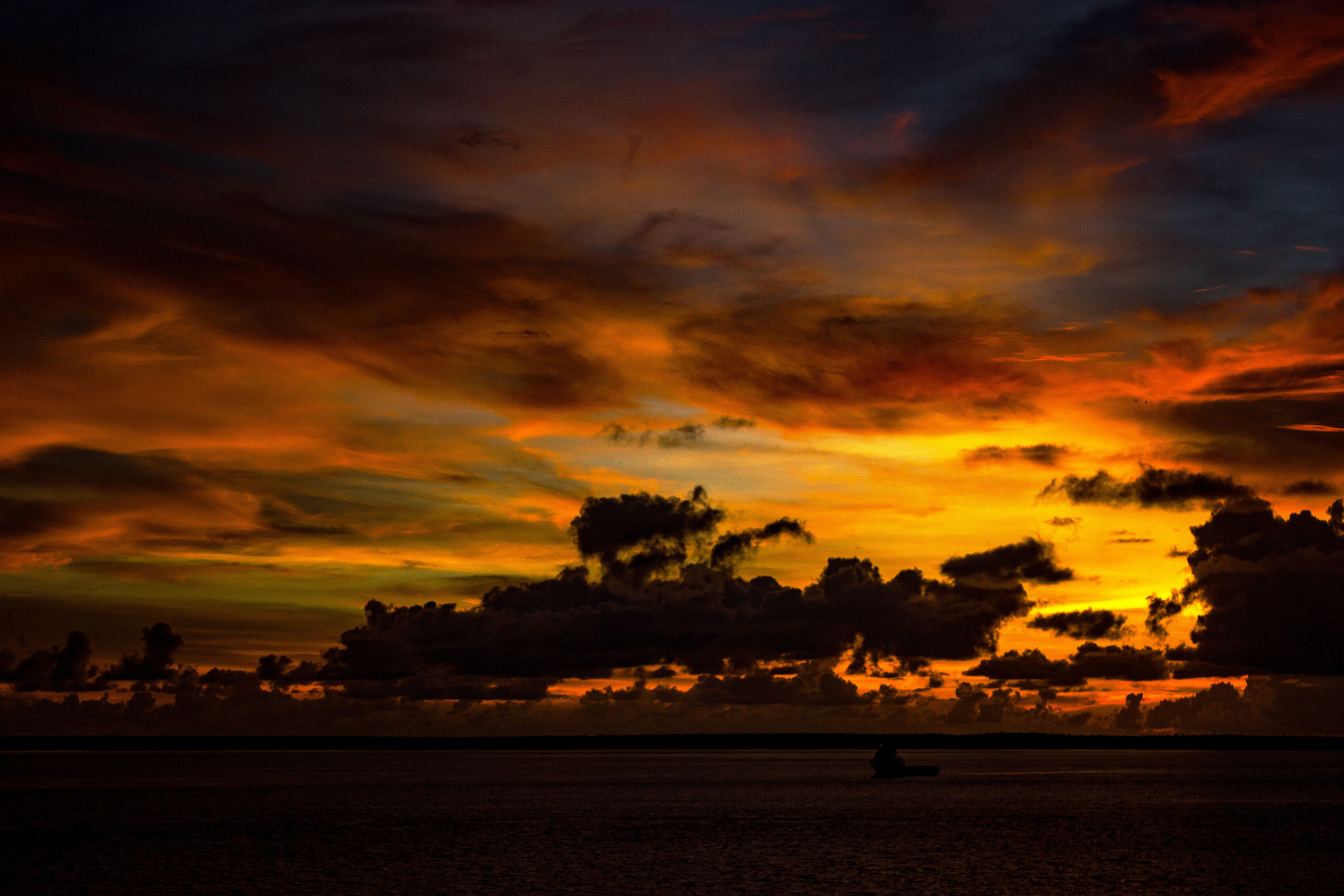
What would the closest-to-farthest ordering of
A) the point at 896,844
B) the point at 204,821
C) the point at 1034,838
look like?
1. the point at 896,844
2. the point at 1034,838
3. the point at 204,821

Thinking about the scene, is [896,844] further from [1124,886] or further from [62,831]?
[62,831]

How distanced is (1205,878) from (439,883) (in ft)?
219

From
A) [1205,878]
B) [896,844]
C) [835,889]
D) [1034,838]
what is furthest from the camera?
[1034,838]

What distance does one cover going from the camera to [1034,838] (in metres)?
140

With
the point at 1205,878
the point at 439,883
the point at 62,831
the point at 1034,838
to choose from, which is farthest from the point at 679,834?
the point at 62,831

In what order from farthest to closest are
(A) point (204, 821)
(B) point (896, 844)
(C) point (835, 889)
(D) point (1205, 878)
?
(A) point (204, 821), (B) point (896, 844), (D) point (1205, 878), (C) point (835, 889)

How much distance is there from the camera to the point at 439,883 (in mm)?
96812

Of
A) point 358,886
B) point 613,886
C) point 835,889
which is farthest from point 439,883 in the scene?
point 835,889

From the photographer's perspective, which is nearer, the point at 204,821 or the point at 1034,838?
the point at 1034,838

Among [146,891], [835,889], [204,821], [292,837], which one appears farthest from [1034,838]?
[204,821]

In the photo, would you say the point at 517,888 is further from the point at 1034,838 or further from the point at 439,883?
the point at 1034,838

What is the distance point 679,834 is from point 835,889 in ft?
182

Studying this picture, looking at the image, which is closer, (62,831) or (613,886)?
(613,886)

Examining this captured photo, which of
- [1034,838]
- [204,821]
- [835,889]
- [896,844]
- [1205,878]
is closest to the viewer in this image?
[835,889]
